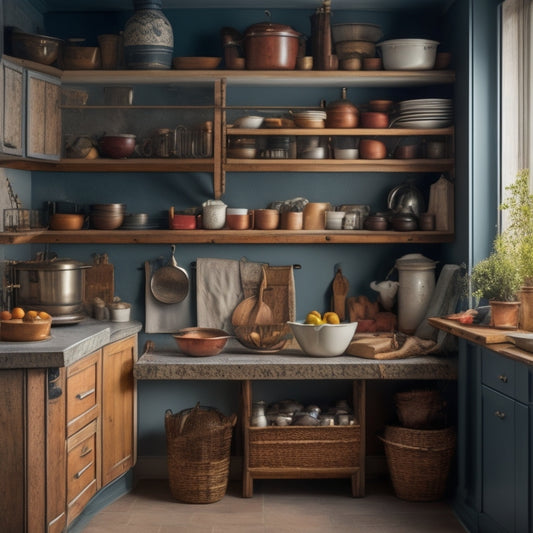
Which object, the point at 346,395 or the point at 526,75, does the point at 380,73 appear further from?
the point at 346,395

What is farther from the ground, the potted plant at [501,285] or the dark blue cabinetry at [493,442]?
the potted plant at [501,285]

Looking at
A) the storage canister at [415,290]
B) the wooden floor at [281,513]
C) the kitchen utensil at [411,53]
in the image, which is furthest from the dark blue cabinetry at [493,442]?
the kitchen utensil at [411,53]

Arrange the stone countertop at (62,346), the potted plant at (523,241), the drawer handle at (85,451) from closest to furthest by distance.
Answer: the stone countertop at (62,346) → the potted plant at (523,241) → the drawer handle at (85,451)

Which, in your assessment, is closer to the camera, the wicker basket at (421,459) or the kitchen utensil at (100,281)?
the wicker basket at (421,459)

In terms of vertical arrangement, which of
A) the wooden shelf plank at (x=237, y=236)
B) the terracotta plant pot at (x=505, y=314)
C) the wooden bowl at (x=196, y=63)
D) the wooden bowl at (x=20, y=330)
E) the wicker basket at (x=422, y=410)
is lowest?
the wicker basket at (x=422, y=410)

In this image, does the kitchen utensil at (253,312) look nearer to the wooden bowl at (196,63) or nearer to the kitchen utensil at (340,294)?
the kitchen utensil at (340,294)

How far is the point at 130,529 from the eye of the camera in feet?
13.8

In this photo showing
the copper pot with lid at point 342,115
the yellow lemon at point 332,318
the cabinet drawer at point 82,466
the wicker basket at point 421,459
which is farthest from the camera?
the copper pot with lid at point 342,115

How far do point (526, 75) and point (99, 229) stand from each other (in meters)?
2.59

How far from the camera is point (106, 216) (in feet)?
16.1

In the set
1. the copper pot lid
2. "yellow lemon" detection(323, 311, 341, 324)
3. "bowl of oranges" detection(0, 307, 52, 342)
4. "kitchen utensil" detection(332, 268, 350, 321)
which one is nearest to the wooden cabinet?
"bowl of oranges" detection(0, 307, 52, 342)

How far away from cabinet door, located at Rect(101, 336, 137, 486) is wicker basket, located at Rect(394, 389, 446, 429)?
159 cm

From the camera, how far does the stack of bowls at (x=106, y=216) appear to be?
4.91 m

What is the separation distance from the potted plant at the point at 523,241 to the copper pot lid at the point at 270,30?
161cm
